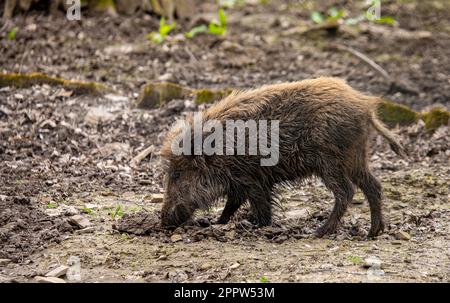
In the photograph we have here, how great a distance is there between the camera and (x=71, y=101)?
1094 cm

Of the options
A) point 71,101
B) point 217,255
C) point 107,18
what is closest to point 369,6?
point 107,18

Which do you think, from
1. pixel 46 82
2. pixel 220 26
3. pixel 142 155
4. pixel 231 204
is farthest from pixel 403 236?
pixel 220 26

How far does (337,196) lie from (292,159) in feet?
1.91

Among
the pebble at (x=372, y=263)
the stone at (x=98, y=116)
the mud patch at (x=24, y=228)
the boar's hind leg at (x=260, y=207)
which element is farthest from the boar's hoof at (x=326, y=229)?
the stone at (x=98, y=116)

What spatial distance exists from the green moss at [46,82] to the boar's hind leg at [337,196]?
186 inches

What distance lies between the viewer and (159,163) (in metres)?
9.70

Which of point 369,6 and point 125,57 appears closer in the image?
point 125,57

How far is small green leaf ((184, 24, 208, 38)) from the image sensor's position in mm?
13359

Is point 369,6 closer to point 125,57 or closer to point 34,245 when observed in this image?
point 125,57

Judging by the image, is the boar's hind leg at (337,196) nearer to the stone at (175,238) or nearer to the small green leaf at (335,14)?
the stone at (175,238)

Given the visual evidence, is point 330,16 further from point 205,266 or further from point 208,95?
point 205,266

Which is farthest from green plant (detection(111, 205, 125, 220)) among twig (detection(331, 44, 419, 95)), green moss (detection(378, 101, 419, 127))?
twig (detection(331, 44, 419, 95))
